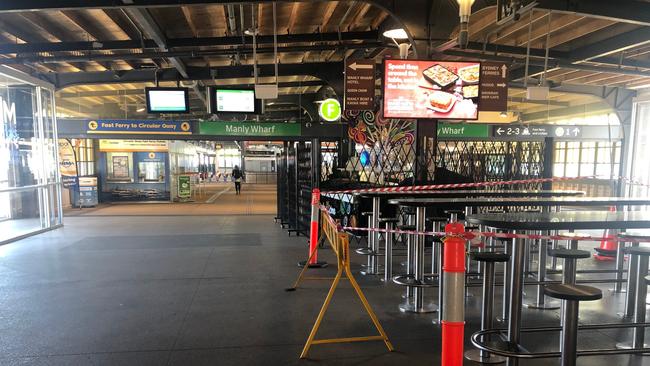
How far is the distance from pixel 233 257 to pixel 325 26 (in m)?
4.79

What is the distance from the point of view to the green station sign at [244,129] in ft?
36.0

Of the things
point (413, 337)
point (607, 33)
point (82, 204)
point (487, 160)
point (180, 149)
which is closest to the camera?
point (413, 337)

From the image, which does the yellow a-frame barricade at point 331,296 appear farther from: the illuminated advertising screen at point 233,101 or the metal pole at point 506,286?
the illuminated advertising screen at point 233,101

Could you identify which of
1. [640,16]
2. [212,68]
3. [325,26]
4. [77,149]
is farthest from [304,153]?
[77,149]

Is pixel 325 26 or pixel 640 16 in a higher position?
pixel 325 26

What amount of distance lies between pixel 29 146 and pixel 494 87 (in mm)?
9745

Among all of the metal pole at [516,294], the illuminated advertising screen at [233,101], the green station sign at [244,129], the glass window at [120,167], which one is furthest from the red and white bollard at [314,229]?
the glass window at [120,167]

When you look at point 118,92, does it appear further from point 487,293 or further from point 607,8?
point 487,293

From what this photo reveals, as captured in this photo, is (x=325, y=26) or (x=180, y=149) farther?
(x=180, y=149)

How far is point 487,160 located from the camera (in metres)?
8.27

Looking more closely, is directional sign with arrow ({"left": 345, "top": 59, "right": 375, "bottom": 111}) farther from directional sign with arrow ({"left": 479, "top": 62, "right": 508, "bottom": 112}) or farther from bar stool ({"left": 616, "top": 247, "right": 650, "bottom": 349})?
bar stool ({"left": 616, "top": 247, "right": 650, "bottom": 349})

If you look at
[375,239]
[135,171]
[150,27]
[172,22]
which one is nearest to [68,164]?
[135,171]

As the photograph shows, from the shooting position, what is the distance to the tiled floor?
3.17 metres

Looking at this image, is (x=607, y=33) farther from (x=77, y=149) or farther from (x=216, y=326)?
(x=77, y=149)
